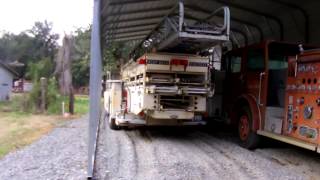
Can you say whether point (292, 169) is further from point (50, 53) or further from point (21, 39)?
point (21, 39)

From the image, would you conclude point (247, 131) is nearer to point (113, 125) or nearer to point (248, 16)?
point (113, 125)

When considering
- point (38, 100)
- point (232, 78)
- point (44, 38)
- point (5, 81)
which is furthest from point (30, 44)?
point (232, 78)

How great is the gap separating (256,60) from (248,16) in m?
6.23

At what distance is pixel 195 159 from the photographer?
9.36 metres

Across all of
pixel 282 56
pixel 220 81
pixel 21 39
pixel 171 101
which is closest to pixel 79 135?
pixel 171 101

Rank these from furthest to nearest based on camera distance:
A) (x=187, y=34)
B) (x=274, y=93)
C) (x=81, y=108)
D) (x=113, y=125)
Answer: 1. (x=81, y=108)
2. (x=113, y=125)
3. (x=274, y=93)
4. (x=187, y=34)

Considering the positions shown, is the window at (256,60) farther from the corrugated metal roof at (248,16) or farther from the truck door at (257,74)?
the corrugated metal roof at (248,16)

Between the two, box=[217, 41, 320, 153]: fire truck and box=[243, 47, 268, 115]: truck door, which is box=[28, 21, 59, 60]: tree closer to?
box=[217, 41, 320, 153]: fire truck

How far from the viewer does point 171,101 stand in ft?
37.0

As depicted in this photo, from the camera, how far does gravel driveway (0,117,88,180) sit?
771 centimetres

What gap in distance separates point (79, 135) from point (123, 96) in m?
1.77

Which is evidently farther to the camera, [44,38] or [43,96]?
[44,38]

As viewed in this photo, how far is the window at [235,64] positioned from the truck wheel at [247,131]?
49.3 inches

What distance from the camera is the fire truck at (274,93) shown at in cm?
848
